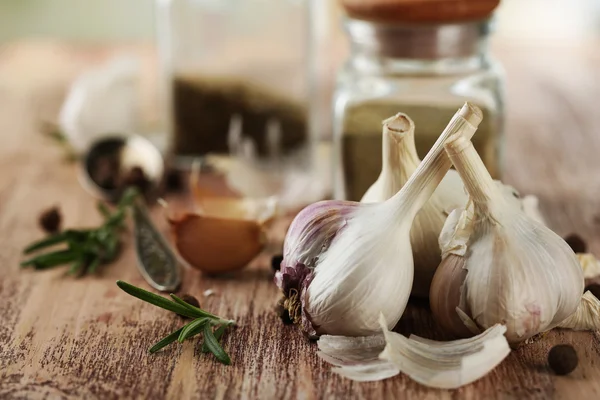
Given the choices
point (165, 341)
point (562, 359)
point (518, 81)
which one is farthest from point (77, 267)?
point (518, 81)

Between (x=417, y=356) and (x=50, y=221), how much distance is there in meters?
0.64

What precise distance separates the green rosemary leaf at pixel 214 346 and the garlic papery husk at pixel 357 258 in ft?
0.26

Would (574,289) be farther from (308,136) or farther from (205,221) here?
(308,136)

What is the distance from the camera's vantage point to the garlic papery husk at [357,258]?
2.59 feet

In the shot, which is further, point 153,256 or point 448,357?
point 153,256

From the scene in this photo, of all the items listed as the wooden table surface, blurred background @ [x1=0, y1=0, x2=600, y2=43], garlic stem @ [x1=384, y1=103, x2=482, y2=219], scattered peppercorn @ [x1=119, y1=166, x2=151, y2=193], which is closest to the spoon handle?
the wooden table surface

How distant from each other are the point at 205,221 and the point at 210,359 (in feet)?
0.77

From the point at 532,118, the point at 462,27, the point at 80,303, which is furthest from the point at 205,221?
the point at 532,118

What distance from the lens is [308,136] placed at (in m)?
1.48

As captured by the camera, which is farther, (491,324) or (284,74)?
(284,74)

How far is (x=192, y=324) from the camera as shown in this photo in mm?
860

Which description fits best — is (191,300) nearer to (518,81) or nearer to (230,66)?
(230,66)

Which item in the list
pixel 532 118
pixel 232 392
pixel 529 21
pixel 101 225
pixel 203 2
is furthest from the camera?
pixel 529 21

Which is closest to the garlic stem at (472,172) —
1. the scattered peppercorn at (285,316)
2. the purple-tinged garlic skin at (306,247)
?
the purple-tinged garlic skin at (306,247)
